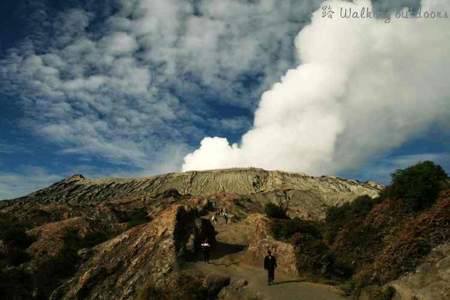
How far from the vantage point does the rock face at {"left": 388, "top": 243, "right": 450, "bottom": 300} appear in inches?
677

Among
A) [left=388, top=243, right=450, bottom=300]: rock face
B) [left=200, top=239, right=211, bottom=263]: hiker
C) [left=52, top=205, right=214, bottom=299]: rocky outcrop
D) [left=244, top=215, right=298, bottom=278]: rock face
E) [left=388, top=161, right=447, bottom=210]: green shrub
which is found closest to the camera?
[left=388, top=243, right=450, bottom=300]: rock face

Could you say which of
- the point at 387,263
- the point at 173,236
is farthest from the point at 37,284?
the point at 387,263

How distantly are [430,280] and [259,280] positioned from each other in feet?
27.4

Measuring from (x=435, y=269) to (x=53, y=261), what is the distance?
23.4 m

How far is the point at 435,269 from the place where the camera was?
18656 millimetres

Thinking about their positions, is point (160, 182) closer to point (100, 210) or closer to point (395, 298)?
point (100, 210)

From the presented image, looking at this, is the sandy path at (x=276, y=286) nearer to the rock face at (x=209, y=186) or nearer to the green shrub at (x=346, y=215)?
the green shrub at (x=346, y=215)

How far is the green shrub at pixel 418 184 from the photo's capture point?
25.8 metres

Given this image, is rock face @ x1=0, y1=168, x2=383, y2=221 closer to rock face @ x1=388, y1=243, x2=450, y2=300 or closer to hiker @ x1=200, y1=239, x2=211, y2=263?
hiker @ x1=200, y1=239, x2=211, y2=263

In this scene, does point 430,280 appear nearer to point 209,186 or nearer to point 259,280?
point 259,280

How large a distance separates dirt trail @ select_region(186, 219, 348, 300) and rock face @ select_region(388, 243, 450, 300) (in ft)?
9.85

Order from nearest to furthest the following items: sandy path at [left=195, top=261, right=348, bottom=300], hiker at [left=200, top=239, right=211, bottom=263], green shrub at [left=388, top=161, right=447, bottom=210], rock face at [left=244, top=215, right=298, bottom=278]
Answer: sandy path at [left=195, top=261, right=348, bottom=300], rock face at [left=244, top=215, right=298, bottom=278], hiker at [left=200, top=239, right=211, bottom=263], green shrub at [left=388, top=161, right=447, bottom=210]

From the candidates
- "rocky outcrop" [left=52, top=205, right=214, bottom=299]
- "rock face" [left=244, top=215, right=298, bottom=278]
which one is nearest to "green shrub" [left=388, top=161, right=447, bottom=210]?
"rock face" [left=244, top=215, right=298, bottom=278]

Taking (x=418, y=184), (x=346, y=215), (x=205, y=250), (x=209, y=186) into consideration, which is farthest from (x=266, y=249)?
(x=209, y=186)
